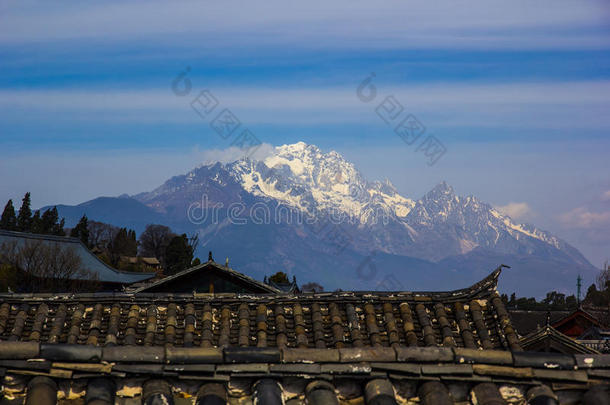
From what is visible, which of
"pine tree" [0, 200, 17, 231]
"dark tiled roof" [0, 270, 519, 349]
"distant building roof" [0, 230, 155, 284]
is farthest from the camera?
"pine tree" [0, 200, 17, 231]

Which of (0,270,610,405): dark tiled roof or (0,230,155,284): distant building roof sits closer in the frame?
(0,270,610,405): dark tiled roof

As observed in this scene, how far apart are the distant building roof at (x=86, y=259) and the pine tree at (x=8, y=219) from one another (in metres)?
28.7

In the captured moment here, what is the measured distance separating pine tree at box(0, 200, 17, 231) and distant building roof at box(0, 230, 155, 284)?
2875 centimetres

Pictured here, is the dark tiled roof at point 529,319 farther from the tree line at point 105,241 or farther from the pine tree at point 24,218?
the pine tree at point 24,218

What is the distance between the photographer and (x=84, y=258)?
7512 cm

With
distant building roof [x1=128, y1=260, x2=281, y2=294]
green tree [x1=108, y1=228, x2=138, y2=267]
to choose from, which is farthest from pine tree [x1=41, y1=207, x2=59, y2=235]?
distant building roof [x1=128, y1=260, x2=281, y2=294]

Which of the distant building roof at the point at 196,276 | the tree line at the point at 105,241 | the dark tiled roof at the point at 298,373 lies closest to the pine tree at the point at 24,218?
the tree line at the point at 105,241

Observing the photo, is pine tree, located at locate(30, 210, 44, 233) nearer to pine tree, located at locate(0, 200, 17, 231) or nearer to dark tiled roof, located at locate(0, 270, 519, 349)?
pine tree, located at locate(0, 200, 17, 231)

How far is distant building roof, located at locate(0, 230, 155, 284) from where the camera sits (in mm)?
70375

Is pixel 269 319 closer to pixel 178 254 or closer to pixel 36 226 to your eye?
pixel 36 226

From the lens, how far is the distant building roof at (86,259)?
7038cm

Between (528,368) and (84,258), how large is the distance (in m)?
70.6

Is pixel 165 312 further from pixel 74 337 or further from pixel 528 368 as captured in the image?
pixel 528 368

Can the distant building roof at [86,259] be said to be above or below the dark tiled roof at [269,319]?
above
